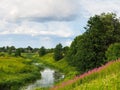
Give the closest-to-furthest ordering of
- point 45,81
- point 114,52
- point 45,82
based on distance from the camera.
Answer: point 114,52 → point 45,82 → point 45,81

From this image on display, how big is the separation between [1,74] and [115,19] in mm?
26421

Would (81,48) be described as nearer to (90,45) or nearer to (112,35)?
(90,45)

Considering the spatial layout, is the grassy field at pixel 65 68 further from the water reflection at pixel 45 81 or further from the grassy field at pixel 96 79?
the grassy field at pixel 96 79

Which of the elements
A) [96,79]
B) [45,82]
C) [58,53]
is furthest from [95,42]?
[58,53]

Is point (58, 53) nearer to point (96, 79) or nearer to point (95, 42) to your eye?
point (95, 42)

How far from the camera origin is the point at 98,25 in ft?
201

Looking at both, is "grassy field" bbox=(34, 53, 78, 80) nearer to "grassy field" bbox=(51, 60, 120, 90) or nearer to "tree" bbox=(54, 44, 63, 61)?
"tree" bbox=(54, 44, 63, 61)

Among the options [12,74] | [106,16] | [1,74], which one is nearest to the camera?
[106,16]

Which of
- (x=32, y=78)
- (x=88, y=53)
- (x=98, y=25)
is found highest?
(x=98, y=25)

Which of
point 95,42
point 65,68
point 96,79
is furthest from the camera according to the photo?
point 65,68

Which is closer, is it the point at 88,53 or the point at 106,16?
the point at 88,53

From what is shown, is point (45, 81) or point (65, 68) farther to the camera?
point (65, 68)

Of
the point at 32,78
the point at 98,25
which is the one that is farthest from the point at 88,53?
the point at 32,78

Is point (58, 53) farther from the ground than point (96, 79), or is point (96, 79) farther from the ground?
point (58, 53)
